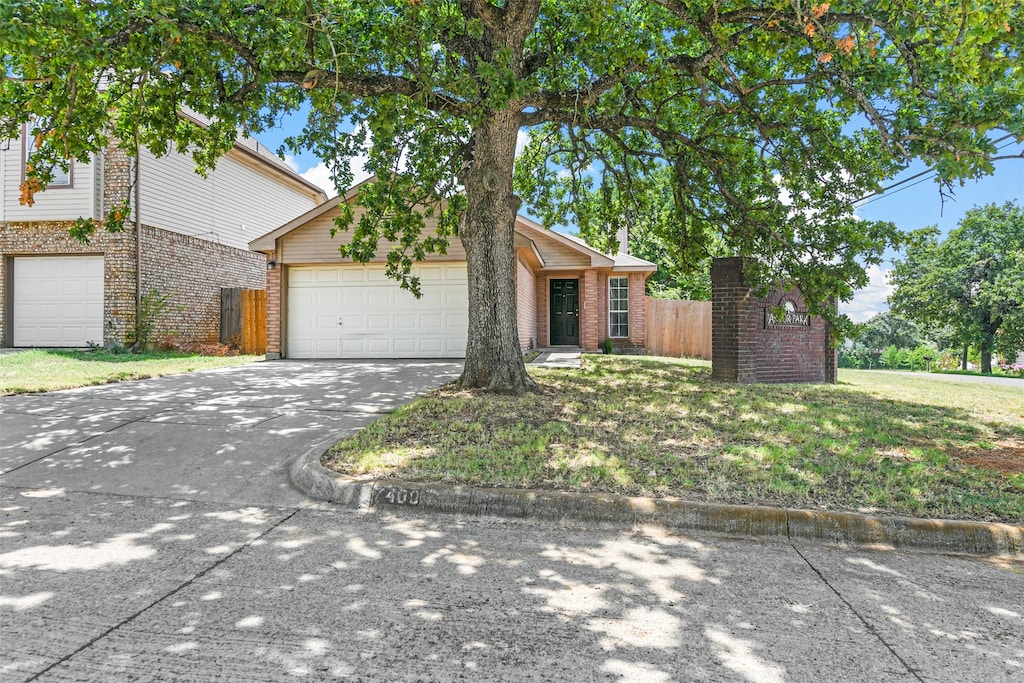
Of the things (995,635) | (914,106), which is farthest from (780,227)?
(995,635)

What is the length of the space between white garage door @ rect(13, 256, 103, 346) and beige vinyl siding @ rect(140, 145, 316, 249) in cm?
199

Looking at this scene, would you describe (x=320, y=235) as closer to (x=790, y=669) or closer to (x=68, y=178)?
(x=68, y=178)

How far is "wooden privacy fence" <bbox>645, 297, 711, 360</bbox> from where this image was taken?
60.7 ft

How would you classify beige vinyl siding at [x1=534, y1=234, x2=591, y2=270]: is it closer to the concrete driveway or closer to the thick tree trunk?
the concrete driveway

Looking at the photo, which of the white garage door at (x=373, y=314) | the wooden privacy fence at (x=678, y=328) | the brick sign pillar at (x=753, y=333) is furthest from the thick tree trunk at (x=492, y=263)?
the wooden privacy fence at (x=678, y=328)

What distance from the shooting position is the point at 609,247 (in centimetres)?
1159

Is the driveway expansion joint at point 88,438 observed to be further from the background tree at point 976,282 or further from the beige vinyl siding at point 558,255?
the background tree at point 976,282

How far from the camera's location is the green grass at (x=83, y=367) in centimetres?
830

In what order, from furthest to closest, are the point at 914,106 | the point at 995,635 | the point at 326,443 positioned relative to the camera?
the point at 914,106 < the point at 326,443 < the point at 995,635

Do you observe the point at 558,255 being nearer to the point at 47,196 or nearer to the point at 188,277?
the point at 188,277

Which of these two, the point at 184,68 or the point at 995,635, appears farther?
A: the point at 184,68

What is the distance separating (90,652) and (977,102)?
25.0 ft

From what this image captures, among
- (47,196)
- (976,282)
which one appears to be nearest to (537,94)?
(47,196)

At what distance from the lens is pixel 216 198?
16.4 meters
